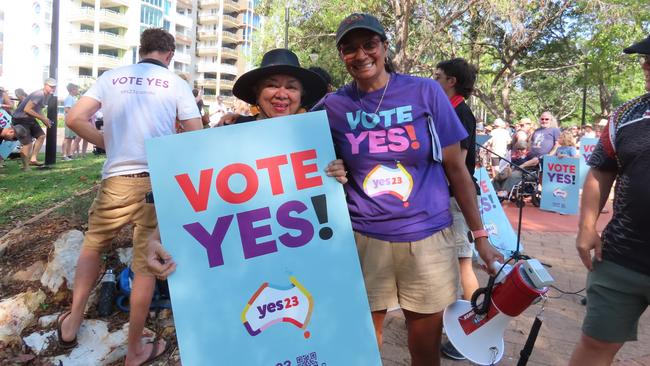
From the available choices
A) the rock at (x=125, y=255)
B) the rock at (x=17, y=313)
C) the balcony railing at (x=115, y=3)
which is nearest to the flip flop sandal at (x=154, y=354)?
the rock at (x=17, y=313)

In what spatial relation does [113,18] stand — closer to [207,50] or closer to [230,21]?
[207,50]

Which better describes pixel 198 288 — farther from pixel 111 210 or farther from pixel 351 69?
pixel 111 210

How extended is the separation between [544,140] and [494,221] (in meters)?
4.67

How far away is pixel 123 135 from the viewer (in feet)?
9.19

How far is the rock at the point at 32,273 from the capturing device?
11.8ft

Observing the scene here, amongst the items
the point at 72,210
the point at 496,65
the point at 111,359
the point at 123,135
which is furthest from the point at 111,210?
the point at 496,65

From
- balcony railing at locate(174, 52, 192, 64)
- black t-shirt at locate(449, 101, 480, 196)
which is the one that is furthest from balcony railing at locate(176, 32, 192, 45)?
black t-shirt at locate(449, 101, 480, 196)

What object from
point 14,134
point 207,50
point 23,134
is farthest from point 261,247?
point 207,50

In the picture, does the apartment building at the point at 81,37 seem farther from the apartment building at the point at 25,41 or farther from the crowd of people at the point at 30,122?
the crowd of people at the point at 30,122

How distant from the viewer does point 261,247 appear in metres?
1.82

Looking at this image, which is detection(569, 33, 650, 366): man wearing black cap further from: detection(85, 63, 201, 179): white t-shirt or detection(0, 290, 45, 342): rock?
detection(0, 290, 45, 342): rock

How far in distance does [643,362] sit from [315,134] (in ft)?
9.06

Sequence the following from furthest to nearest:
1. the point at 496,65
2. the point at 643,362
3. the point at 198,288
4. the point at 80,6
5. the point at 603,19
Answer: the point at 80,6 → the point at 496,65 → the point at 603,19 → the point at 643,362 → the point at 198,288

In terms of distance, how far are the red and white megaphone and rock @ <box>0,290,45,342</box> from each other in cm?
270
